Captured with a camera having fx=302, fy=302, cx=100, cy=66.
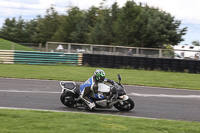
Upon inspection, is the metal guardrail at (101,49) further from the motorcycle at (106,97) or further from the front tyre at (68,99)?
the front tyre at (68,99)

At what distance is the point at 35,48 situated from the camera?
A: 117ft

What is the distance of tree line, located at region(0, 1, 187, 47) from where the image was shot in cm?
4141

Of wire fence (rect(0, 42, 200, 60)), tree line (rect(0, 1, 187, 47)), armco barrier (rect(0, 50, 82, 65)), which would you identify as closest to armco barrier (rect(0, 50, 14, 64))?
armco barrier (rect(0, 50, 82, 65))

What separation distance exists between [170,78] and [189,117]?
9707 mm

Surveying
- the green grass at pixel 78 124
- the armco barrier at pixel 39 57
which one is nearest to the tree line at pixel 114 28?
the armco barrier at pixel 39 57

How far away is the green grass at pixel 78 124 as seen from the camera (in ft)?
22.1

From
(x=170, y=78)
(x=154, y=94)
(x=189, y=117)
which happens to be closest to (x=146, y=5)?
(x=170, y=78)

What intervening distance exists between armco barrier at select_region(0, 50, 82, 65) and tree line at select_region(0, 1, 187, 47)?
1834 cm

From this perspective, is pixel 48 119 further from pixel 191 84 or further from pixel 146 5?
pixel 146 5

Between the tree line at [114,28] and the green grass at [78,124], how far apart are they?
33.6 meters

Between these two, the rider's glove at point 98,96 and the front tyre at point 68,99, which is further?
the front tyre at point 68,99

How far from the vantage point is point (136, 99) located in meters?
12.2

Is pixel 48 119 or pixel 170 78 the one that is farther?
pixel 170 78

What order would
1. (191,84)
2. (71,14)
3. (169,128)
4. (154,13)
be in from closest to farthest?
1. (169,128)
2. (191,84)
3. (154,13)
4. (71,14)
